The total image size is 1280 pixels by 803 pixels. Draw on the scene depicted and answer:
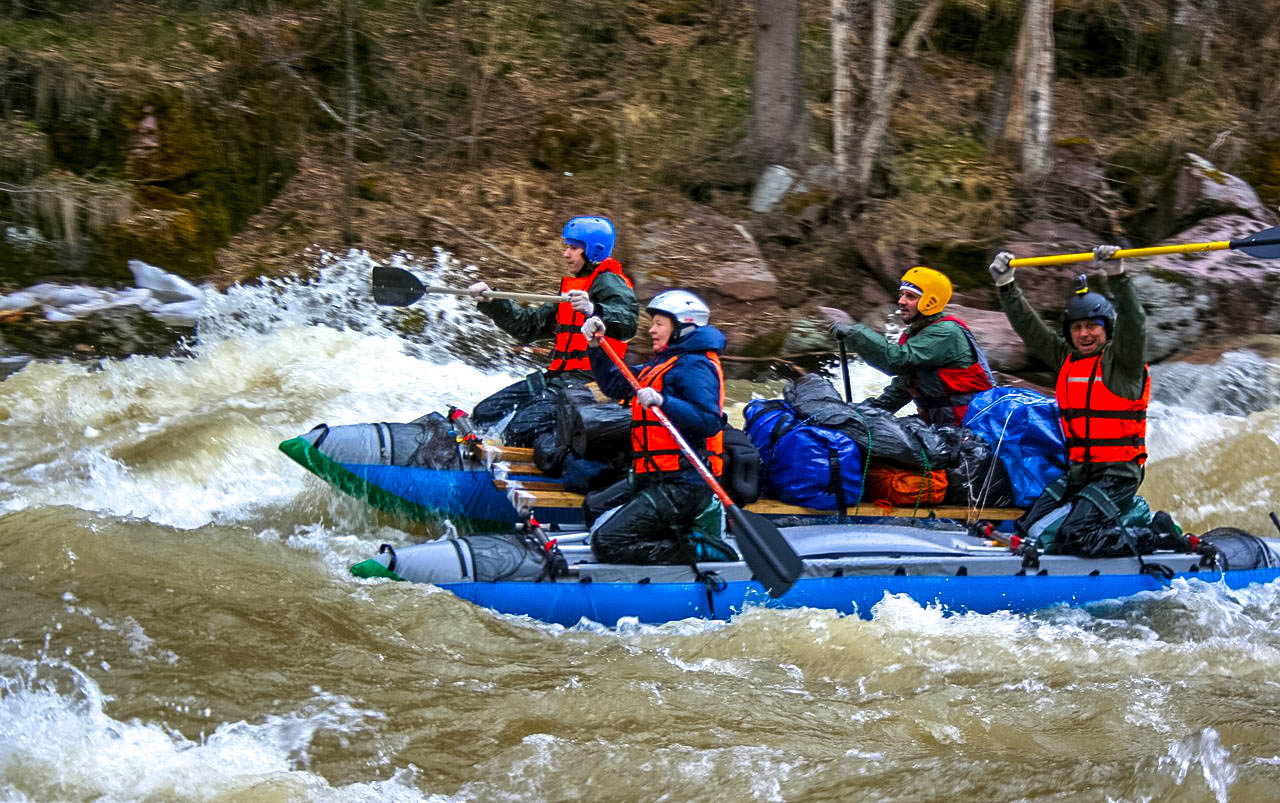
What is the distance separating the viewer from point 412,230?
1244cm

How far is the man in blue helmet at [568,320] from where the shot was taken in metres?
6.90

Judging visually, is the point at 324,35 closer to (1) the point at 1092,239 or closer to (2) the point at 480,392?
(2) the point at 480,392

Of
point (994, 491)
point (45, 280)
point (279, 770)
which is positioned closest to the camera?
point (279, 770)

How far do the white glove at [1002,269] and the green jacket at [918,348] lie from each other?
45 cm

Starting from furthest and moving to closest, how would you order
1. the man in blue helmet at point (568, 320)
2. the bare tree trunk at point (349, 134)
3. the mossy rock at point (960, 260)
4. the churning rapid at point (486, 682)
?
the bare tree trunk at point (349, 134)
the mossy rock at point (960, 260)
the man in blue helmet at point (568, 320)
the churning rapid at point (486, 682)

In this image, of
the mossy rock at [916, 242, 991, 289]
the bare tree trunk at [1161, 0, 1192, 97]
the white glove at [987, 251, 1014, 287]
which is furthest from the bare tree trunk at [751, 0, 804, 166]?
the white glove at [987, 251, 1014, 287]

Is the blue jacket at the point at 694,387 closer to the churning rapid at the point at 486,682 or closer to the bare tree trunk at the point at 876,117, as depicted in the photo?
the churning rapid at the point at 486,682

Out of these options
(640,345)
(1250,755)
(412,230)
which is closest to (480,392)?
(640,345)

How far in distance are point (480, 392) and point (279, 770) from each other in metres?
5.99

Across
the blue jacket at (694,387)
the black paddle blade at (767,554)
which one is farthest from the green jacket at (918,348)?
the black paddle blade at (767,554)

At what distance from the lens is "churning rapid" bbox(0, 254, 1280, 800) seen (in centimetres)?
431

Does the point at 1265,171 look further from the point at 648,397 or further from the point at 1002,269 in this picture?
the point at 648,397

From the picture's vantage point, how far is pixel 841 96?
43.2 feet

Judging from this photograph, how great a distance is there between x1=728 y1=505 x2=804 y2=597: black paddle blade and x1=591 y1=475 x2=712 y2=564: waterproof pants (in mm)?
377
